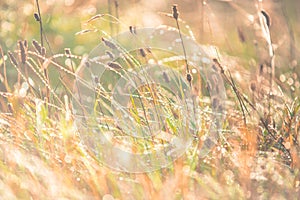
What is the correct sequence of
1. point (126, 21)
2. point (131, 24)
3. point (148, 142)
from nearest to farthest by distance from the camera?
1. point (148, 142)
2. point (131, 24)
3. point (126, 21)

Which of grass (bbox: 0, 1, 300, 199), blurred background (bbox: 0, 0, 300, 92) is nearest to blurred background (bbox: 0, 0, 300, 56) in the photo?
blurred background (bbox: 0, 0, 300, 92)

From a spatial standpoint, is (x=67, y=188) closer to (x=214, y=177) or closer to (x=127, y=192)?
(x=127, y=192)

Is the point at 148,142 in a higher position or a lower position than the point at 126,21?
higher

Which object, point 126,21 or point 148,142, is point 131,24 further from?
point 148,142

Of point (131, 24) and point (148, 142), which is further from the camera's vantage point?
point (131, 24)

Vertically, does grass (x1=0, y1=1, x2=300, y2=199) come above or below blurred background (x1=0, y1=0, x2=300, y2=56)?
above

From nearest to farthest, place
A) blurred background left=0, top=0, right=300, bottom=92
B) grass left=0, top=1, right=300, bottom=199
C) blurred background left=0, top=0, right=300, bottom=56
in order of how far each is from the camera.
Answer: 1. grass left=0, top=1, right=300, bottom=199
2. blurred background left=0, top=0, right=300, bottom=92
3. blurred background left=0, top=0, right=300, bottom=56

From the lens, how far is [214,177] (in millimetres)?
1899

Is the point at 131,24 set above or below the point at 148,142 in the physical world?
below

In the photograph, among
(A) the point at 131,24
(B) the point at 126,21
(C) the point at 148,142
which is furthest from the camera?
(B) the point at 126,21

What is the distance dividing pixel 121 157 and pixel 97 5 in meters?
2.36

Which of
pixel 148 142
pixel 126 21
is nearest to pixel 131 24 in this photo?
pixel 126 21

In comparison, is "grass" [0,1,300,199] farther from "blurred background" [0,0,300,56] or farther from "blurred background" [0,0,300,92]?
"blurred background" [0,0,300,56]

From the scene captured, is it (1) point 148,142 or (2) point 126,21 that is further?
(2) point 126,21
